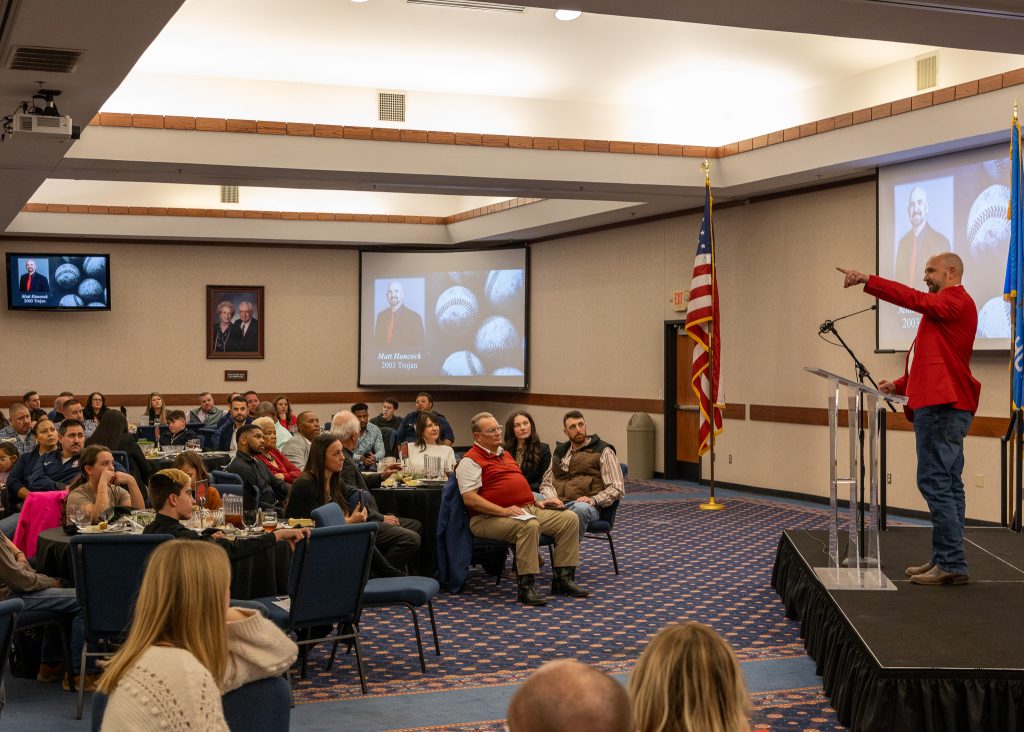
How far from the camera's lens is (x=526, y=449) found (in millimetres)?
8750

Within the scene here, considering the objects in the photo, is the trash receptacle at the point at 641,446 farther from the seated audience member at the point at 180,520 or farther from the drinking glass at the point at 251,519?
Result: the seated audience member at the point at 180,520

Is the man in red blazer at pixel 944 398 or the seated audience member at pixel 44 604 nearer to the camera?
the seated audience member at pixel 44 604

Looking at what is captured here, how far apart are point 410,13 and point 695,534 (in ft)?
17.2

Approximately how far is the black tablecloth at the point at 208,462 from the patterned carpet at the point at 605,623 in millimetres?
2767

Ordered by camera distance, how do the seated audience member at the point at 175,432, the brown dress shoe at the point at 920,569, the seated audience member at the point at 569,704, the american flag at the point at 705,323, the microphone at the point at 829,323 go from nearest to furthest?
the seated audience member at the point at 569,704 → the brown dress shoe at the point at 920,569 → the microphone at the point at 829,323 → the american flag at the point at 705,323 → the seated audience member at the point at 175,432

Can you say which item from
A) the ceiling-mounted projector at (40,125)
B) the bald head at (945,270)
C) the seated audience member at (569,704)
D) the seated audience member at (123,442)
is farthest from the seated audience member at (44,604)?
the bald head at (945,270)

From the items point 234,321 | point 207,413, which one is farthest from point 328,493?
point 234,321

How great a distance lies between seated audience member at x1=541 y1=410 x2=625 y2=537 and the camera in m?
8.05

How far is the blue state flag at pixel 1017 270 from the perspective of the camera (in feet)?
25.8

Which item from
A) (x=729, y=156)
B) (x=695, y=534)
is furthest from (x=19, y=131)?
(x=729, y=156)

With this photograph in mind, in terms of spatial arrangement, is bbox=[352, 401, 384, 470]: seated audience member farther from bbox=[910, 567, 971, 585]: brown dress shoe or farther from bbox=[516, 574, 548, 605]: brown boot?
bbox=[910, 567, 971, 585]: brown dress shoe

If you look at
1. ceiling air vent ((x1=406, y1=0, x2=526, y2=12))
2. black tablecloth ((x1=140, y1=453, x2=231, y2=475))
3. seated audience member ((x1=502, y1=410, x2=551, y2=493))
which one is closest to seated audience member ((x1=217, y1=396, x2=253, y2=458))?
black tablecloth ((x1=140, y1=453, x2=231, y2=475))

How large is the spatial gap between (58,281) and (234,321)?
2.70 metres

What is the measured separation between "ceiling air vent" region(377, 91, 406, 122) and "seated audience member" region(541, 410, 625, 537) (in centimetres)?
459
